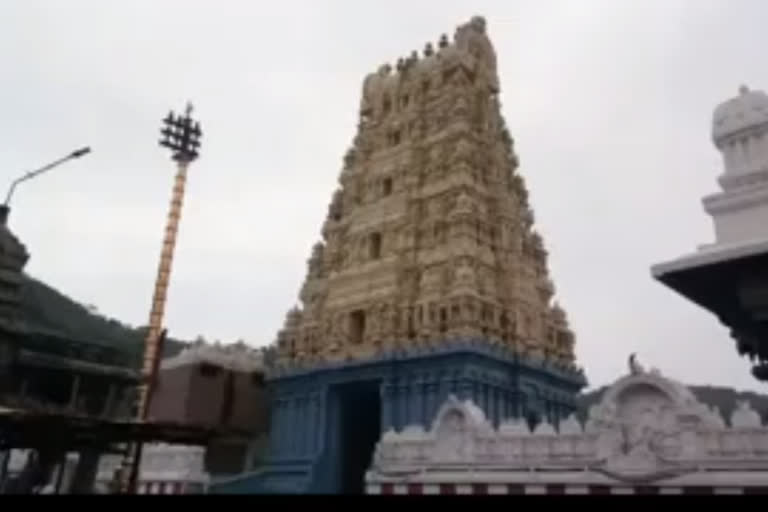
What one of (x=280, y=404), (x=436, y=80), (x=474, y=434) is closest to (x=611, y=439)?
(x=474, y=434)

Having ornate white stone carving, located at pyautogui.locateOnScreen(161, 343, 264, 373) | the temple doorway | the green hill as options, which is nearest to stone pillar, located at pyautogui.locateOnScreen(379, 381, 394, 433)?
the temple doorway

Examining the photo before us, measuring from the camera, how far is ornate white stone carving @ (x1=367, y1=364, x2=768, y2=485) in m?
14.5

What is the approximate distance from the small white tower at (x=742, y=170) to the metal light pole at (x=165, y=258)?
737 inches

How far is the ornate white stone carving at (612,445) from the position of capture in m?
14.5

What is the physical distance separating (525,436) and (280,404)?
41.1ft

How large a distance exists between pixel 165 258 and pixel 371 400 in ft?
33.9

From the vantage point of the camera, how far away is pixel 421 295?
82.4ft

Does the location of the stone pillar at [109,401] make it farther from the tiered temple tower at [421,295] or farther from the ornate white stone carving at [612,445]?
the ornate white stone carving at [612,445]

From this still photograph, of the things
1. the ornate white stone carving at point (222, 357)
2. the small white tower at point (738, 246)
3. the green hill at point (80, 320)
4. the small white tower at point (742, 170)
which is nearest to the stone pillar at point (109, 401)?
the ornate white stone carving at point (222, 357)

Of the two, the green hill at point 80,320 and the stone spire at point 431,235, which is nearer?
the stone spire at point 431,235

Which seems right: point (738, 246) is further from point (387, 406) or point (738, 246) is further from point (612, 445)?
point (387, 406)

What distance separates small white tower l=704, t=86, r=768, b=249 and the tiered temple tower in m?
14.9

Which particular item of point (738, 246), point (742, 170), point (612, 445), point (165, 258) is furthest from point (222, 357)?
point (738, 246)

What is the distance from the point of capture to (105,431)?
16.5 meters
